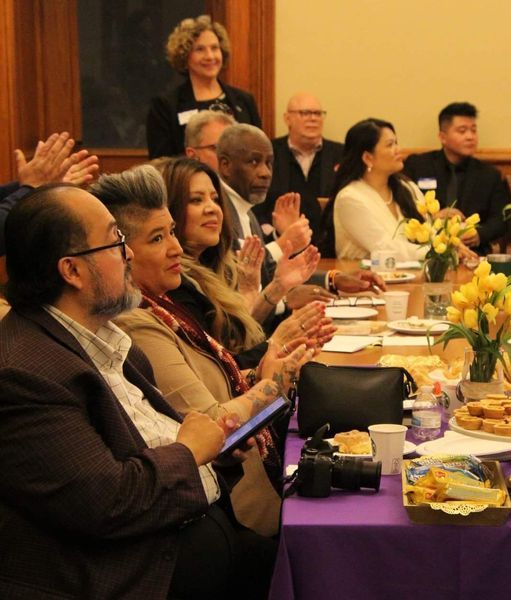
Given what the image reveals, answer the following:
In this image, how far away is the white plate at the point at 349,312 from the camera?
3739 mm

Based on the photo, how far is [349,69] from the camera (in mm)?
7523

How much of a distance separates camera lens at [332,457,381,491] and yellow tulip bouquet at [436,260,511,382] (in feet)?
1.79

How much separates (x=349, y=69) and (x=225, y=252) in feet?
15.1

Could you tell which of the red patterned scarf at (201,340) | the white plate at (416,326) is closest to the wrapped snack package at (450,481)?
the red patterned scarf at (201,340)

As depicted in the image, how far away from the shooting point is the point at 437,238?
3.84m

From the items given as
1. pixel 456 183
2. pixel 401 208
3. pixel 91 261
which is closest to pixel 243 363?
pixel 91 261

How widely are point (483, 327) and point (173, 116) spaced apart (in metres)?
4.09

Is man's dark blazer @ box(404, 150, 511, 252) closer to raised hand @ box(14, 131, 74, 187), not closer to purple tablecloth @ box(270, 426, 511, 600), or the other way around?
raised hand @ box(14, 131, 74, 187)

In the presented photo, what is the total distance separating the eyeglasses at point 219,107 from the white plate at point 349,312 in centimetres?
238

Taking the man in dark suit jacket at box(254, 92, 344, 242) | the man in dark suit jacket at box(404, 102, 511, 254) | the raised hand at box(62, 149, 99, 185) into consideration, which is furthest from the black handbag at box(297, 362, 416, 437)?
the man in dark suit jacket at box(404, 102, 511, 254)

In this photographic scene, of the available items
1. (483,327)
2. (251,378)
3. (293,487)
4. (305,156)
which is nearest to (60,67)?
(305,156)

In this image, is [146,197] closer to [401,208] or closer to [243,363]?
[243,363]

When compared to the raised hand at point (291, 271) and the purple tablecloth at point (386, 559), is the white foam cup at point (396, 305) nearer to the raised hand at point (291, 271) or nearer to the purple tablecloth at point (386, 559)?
the raised hand at point (291, 271)

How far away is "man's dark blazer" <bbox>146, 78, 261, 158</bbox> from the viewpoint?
6176 millimetres
